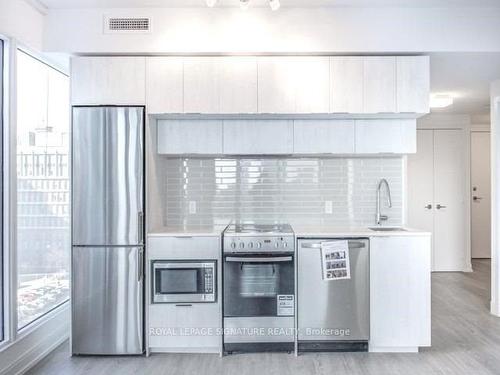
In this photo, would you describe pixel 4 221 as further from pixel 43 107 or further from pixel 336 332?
pixel 336 332

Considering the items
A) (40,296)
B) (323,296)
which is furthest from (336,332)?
(40,296)

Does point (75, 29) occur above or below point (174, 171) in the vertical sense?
above

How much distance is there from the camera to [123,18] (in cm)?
326

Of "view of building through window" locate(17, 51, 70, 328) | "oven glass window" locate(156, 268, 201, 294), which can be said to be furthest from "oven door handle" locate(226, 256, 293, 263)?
"view of building through window" locate(17, 51, 70, 328)

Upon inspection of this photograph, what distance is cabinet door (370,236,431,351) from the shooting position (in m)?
3.15

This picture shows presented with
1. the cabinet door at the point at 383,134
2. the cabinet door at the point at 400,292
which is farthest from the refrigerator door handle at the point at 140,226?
the cabinet door at the point at 383,134

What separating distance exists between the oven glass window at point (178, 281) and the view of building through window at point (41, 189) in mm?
1088

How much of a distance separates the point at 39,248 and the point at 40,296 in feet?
1.38

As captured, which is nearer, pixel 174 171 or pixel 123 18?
pixel 123 18

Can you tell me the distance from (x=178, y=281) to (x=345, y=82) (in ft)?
7.23

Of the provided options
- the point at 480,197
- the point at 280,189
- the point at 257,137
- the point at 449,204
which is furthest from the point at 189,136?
the point at 480,197

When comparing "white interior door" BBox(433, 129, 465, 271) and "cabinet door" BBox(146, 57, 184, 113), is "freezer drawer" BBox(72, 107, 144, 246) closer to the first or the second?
"cabinet door" BBox(146, 57, 184, 113)

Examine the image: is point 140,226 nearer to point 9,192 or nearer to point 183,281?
point 183,281

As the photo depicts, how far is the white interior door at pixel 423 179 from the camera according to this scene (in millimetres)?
6188
